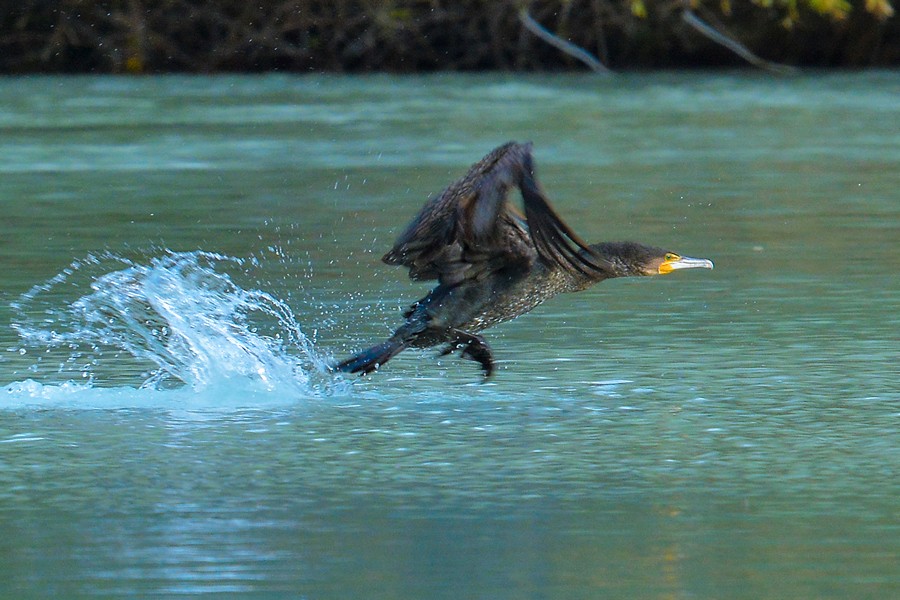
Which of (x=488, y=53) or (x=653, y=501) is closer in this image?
(x=653, y=501)

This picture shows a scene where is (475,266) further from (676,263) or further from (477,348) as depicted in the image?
(676,263)

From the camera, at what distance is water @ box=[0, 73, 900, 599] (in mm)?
4113

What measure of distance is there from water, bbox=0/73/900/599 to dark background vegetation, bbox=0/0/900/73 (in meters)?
9.95

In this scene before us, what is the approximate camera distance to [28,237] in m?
9.44

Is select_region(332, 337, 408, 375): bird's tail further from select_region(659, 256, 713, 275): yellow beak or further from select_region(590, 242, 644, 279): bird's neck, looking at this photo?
select_region(659, 256, 713, 275): yellow beak

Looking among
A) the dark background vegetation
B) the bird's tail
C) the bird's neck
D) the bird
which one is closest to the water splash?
the bird's tail

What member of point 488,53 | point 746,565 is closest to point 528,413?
point 746,565

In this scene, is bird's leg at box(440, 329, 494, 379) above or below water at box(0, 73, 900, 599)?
above

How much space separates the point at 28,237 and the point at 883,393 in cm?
494

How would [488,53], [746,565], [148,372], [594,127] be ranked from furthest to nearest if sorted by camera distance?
1. [488,53]
2. [594,127]
3. [148,372]
4. [746,565]

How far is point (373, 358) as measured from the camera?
19.5ft

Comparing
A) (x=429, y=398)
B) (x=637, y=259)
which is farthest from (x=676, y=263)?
(x=429, y=398)

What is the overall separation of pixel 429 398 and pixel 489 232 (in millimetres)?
546

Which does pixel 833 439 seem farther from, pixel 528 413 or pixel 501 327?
pixel 501 327
